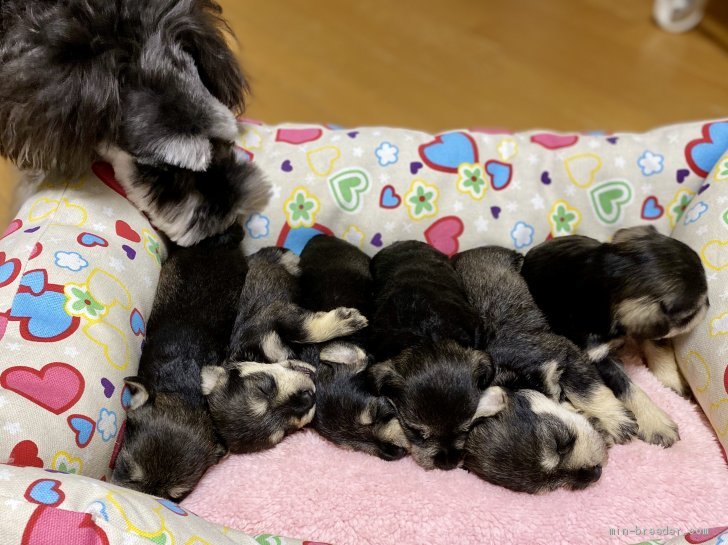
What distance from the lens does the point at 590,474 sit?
162 centimetres

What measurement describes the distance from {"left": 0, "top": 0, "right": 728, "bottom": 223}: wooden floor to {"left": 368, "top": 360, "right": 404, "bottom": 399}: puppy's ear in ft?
6.27

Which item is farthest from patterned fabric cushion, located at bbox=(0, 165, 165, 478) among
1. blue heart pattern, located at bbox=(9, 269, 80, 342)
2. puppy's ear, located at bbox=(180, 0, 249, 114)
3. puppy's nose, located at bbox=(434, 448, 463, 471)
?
puppy's nose, located at bbox=(434, 448, 463, 471)

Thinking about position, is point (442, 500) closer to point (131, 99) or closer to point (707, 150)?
point (131, 99)

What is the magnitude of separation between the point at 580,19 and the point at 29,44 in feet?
10.7

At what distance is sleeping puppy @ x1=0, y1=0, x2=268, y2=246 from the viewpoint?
152 centimetres

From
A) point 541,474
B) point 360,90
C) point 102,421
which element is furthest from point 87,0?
point 360,90

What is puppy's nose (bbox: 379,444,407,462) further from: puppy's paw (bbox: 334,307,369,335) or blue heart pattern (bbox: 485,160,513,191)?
blue heart pattern (bbox: 485,160,513,191)

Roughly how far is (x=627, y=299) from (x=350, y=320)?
2.32ft

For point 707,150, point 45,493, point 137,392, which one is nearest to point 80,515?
point 45,493

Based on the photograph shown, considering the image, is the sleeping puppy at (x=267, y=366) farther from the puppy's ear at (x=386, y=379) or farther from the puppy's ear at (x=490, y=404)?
the puppy's ear at (x=490, y=404)

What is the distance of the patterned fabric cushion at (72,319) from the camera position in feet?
4.62

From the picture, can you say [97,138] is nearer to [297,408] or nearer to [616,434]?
[297,408]

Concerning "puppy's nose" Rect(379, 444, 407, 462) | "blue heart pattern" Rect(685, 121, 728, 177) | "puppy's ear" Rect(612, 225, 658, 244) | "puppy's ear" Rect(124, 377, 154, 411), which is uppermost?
"blue heart pattern" Rect(685, 121, 728, 177)

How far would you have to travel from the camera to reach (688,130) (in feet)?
6.88
